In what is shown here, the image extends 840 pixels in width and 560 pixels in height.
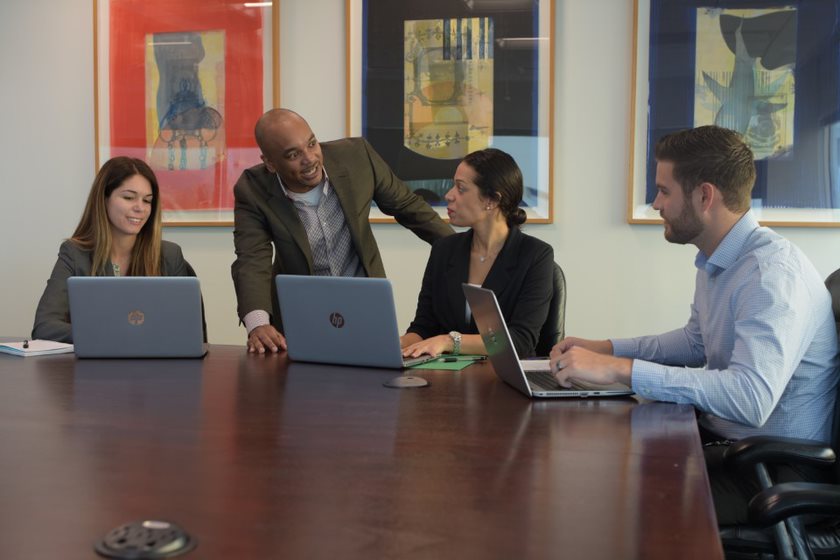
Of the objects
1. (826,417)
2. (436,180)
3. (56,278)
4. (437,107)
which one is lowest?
(826,417)

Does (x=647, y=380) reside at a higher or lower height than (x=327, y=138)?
lower

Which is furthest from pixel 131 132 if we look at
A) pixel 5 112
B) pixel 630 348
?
pixel 630 348

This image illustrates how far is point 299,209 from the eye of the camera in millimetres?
3324

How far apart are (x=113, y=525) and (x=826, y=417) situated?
5.27 feet

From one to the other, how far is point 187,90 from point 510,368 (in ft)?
9.51

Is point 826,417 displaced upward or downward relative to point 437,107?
downward

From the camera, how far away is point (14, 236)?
4605mm

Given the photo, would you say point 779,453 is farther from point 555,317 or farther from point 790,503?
point 555,317

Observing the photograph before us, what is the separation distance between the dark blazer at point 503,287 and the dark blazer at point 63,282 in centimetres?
98

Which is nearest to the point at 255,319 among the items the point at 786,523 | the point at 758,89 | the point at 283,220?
the point at 283,220

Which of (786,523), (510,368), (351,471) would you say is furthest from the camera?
(510,368)

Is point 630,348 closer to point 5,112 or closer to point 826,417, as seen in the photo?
point 826,417

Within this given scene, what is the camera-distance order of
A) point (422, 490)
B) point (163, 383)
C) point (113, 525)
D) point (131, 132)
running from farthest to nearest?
point (131, 132)
point (163, 383)
point (422, 490)
point (113, 525)

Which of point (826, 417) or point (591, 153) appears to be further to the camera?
point (591, 153)
